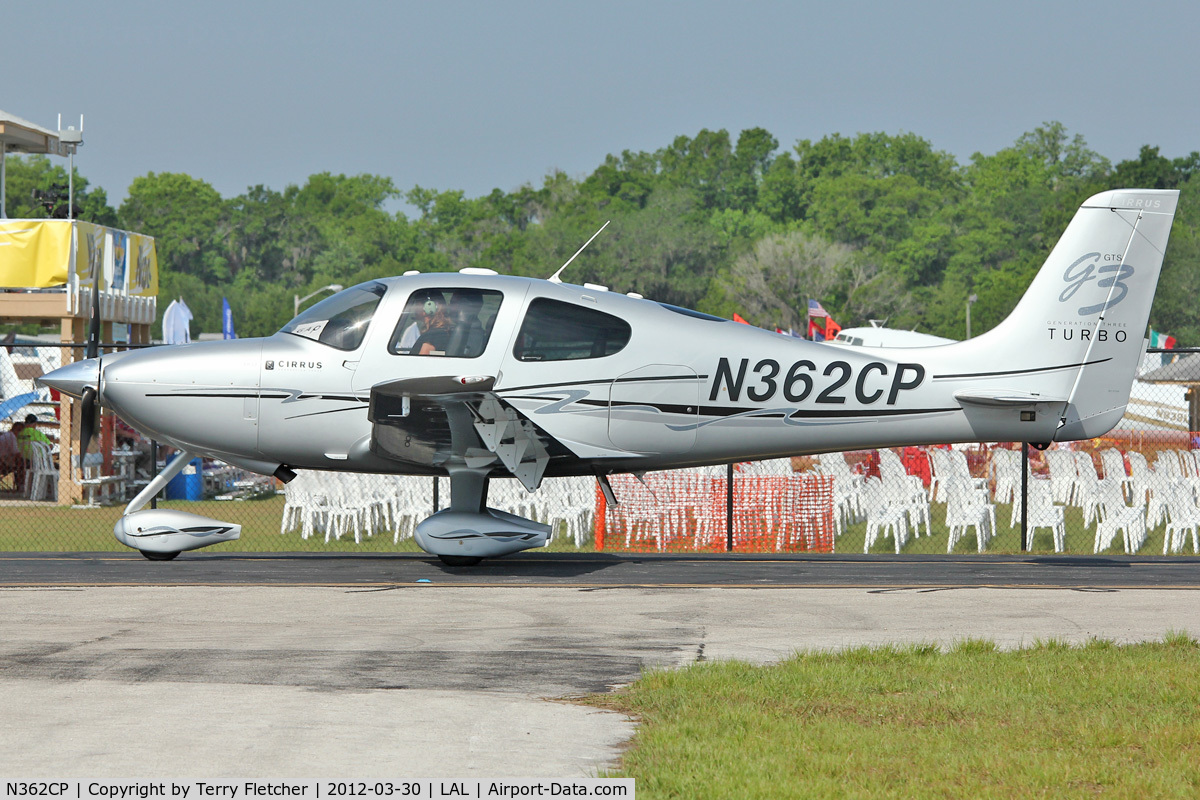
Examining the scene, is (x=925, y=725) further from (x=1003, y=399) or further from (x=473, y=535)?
(x=473, y=535)

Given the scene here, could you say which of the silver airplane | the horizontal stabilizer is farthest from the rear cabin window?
the horizontal stabilizer

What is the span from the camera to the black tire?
1183 centimetres

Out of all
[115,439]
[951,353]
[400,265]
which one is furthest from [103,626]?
[400,265]

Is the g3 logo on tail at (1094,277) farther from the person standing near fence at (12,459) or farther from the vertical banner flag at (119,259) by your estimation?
the person standing near fence at (12,459)

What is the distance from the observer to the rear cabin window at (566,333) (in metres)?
11.5

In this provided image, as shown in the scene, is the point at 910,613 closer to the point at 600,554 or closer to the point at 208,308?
the point at 600,554

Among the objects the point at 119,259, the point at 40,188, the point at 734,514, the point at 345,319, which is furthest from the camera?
the point at 40,188

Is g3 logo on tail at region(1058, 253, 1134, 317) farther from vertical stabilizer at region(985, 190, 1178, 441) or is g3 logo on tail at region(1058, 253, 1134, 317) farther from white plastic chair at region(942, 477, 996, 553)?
white plastic chair at region(942, 477, 996, 553)

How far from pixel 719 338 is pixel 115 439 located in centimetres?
1775

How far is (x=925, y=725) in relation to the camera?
232 inches

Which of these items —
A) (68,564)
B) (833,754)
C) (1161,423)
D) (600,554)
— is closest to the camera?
(833,754)

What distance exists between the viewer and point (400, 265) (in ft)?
412

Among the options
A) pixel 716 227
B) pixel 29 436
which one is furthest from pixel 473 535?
pixel 716 227

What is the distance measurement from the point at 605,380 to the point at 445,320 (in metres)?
1.58
